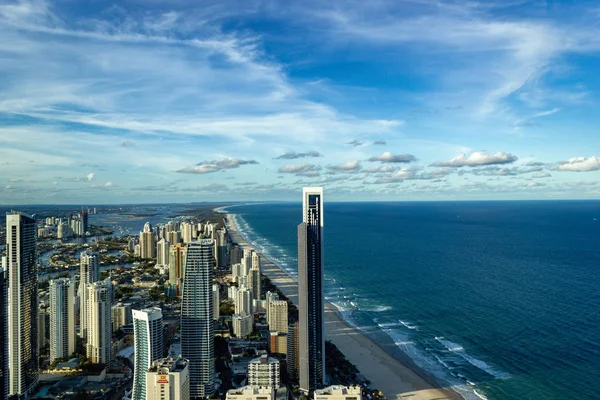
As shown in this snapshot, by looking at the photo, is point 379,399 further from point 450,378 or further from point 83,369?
point 83,369

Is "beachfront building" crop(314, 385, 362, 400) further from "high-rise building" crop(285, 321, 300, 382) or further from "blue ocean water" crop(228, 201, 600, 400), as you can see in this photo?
"blue ocean water" crop(228, 201, 600, 400)

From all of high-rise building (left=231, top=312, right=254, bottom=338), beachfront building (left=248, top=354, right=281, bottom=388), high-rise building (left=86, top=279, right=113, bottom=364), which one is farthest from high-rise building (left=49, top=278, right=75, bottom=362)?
beachfront building (left=248, top=354, right=281, bottom=388)

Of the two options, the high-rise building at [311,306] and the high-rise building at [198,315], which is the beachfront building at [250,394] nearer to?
the high-rise building at [311,306]

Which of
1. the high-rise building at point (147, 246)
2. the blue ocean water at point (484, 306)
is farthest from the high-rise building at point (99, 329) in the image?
the high-rise building at point (147, 246)

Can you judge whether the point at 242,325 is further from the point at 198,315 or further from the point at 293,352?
the point at 198,315

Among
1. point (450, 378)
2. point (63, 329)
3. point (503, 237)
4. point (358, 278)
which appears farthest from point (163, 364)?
point (503, 237)
